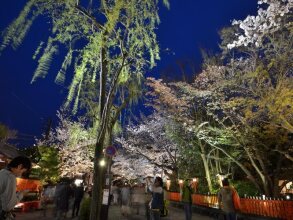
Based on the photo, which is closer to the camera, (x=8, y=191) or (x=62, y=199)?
(x=8, y=191)

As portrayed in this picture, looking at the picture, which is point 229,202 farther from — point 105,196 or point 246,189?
point 246,189

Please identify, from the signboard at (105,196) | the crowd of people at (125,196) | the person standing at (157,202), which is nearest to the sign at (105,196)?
the signboard at (105,196)

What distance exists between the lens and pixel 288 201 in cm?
1211

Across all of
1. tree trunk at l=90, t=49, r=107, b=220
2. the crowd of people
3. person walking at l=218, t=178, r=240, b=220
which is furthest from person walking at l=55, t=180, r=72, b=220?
person walking at l=218, t=178, r=240, b=220

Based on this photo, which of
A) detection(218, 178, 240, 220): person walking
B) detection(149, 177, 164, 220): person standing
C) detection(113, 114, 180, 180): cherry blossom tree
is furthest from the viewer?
detection(113, 114, 180, 180): cherry blossom tree

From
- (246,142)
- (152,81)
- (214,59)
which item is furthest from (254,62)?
(152,81)

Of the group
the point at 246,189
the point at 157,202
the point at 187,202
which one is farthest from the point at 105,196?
the point at 246,189

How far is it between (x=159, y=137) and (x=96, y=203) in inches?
1001

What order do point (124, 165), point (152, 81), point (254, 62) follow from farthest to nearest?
point (124, 165) < point (152, 81) < point (254, 62)

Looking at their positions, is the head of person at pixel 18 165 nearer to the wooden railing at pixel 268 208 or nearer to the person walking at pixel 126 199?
the wooden railing at pixel 268 208

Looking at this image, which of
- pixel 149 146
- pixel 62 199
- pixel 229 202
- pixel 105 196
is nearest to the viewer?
pixel 229 202

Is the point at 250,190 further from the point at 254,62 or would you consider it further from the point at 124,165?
the point at 124,165

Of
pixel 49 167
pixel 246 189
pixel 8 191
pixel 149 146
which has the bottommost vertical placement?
pixel 8 191

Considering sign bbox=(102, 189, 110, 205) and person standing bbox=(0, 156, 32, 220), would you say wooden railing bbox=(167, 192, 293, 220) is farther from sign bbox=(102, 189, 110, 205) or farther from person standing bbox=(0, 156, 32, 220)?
person standing bbox=(0, 156, 32, 220)
